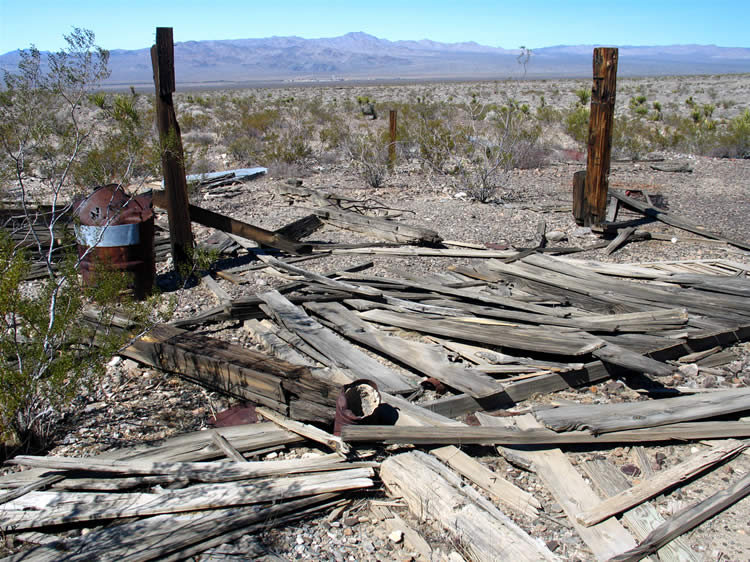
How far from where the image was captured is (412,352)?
16.4 ft

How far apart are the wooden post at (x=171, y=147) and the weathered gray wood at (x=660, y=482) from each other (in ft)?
14.9

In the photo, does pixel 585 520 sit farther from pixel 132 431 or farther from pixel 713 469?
pixel 132 431

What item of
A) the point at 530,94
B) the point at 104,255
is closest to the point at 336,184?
the point at 104,255

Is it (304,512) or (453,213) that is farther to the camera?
(453,213)

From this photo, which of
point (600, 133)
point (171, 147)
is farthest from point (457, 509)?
point (600, 133)

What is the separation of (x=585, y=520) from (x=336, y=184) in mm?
10859

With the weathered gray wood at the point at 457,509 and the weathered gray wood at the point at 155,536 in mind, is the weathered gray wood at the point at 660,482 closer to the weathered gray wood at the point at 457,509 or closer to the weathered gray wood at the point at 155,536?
the weathered gray wood at the point at 457,509

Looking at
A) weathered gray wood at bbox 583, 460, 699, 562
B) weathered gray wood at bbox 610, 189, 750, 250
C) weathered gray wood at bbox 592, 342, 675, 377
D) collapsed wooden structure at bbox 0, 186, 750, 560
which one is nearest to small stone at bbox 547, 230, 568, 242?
weathered gray wood at bbox 610, 189, 750, 250

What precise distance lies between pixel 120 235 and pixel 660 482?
514 centimetres

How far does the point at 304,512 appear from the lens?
3.34 m

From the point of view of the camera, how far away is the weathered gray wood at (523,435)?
3.75m

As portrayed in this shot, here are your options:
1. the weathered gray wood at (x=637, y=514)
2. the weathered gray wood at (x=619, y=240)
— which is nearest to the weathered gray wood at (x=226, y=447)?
the weathered gray wood at (x=637, y=514)

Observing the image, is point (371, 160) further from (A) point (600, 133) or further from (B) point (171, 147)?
(B) point (171, 147)

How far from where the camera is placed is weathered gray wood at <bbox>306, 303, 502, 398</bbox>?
4.48 meters
